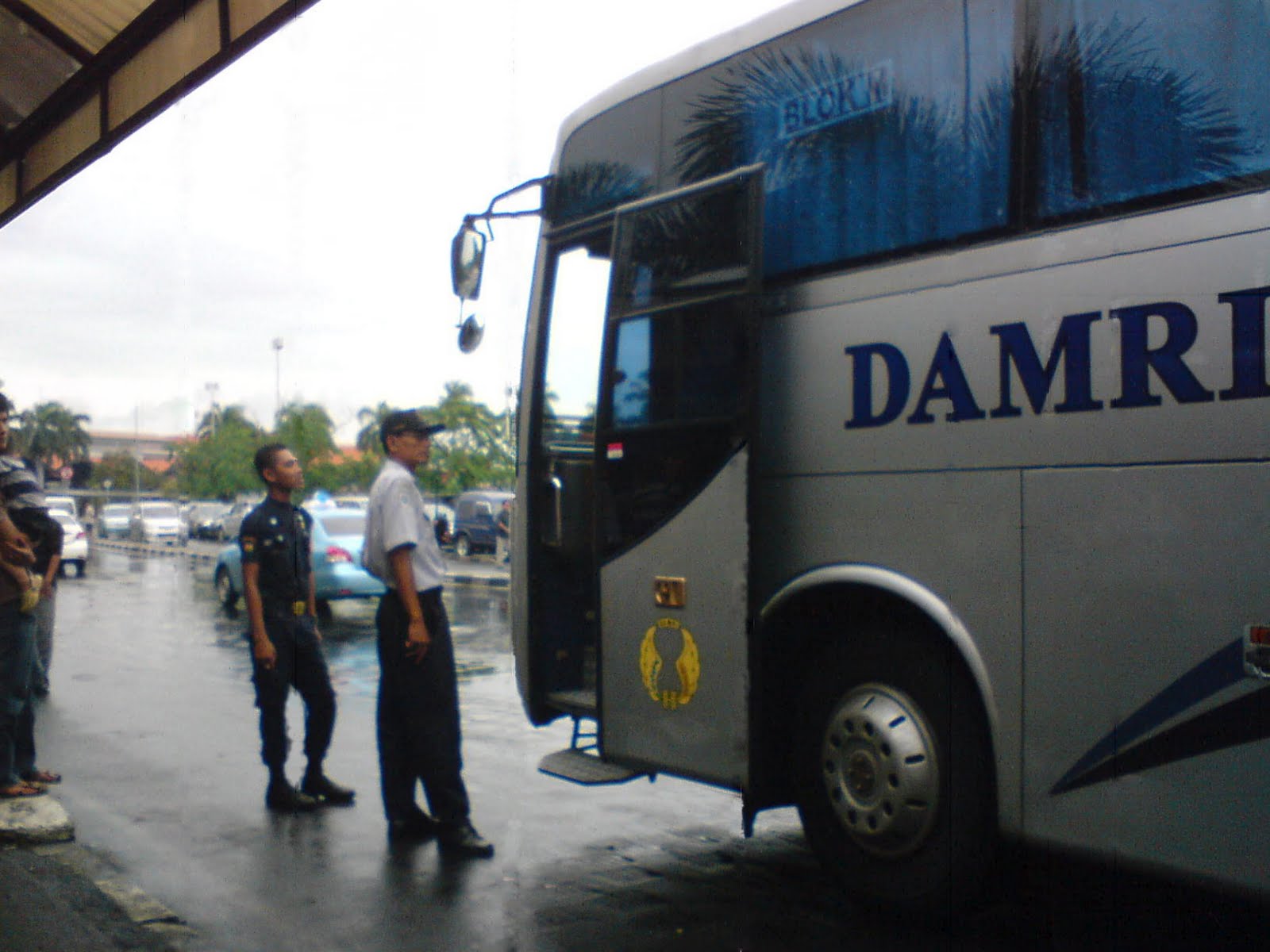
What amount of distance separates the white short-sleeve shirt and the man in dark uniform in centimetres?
76

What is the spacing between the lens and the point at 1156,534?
12.2 feet

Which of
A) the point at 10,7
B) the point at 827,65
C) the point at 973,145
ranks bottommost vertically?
the point at 973,145

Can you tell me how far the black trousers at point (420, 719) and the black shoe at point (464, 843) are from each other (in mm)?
45

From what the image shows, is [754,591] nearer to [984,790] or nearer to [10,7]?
[984,790]

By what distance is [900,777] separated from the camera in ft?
14.5

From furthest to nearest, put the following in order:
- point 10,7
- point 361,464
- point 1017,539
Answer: point 361,464 → point 10,7 → point 1017,539

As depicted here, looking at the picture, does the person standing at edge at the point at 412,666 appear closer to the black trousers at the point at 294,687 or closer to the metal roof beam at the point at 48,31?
the black trousers at the point at 294,687

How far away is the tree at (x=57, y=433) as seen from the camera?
111062 mm

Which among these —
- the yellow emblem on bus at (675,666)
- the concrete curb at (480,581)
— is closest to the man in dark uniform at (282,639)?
the yellow emblem on bus at (675,666)

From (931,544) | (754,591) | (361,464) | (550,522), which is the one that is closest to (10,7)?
(550,522)

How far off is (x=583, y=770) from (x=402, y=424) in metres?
1.81

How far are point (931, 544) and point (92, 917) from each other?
320 cm

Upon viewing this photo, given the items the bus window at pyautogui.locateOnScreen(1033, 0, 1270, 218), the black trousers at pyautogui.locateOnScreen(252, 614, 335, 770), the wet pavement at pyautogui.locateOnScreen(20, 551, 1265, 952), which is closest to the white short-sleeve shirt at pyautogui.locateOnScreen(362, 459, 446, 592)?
the black trousers at pyautogui.locateOnScreen(252, 614, 335, 770)

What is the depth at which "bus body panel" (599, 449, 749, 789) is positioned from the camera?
16.2 feet
